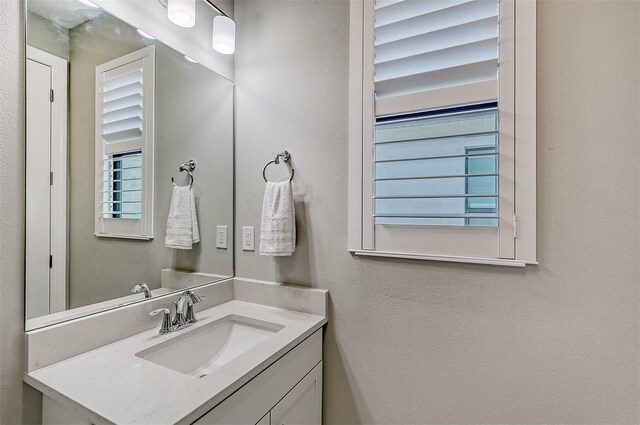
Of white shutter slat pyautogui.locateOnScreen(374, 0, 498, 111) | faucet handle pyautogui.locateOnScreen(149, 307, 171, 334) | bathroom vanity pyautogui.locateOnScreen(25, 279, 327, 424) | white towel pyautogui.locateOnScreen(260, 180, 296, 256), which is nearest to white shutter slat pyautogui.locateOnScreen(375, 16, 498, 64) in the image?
white shutter slat pyautogui.locateOnScreen(374, 0, 498, 111)

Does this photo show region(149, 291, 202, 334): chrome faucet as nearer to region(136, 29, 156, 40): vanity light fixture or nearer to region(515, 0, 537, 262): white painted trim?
region(136, 29, 156, 40): vanity light fixture

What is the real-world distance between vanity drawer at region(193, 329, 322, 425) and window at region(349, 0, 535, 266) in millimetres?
448

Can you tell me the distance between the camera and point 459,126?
104cm

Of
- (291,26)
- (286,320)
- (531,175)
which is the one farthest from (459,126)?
(286,320)

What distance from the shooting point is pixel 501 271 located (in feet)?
3.28

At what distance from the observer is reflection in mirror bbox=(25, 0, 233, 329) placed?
883 mm

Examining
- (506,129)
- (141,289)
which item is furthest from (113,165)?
(506,129)

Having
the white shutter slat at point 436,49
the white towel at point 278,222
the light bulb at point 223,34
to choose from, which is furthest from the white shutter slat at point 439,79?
the light bulb at point 223,34

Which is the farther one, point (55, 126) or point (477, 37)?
point (477, 37)

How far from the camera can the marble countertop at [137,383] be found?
0.67 metres

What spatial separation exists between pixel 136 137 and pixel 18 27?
16.3 inches

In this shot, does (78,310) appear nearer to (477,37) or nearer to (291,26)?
(291,26)

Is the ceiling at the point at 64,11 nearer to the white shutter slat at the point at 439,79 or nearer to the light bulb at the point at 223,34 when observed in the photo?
the light bulb at the point at 223,34

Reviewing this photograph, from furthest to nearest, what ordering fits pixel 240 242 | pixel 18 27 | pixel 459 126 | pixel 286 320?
1. pixel 240 242
2. pixel 286 320
3. pixel 459 126
4. pixel 18 27
